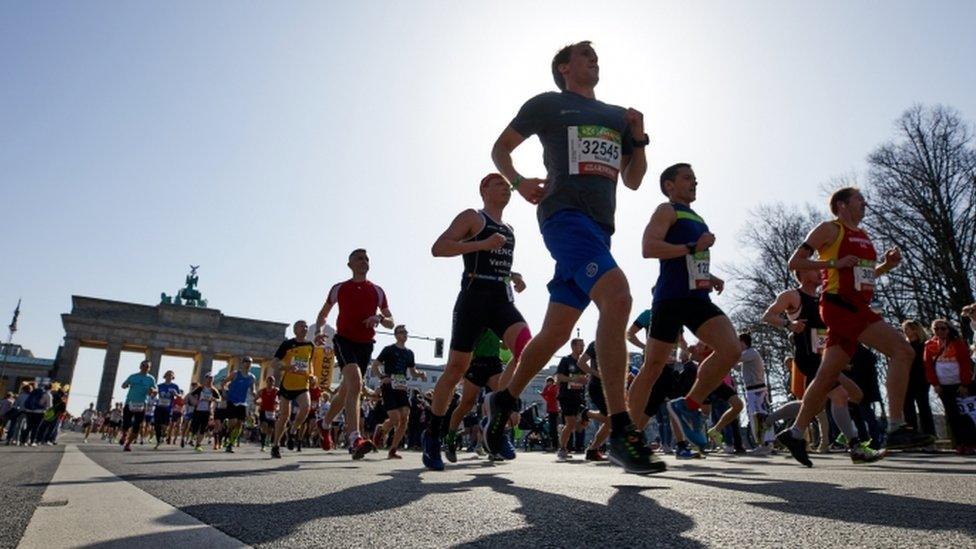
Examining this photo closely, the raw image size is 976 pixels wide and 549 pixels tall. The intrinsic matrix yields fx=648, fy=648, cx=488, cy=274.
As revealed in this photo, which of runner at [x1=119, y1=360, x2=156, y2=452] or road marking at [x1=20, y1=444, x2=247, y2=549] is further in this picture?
runner at [x1=119, y1=360, x2=156, y2=452]

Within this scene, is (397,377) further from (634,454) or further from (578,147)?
(634,454)

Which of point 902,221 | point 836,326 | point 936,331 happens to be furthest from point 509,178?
point 902,221

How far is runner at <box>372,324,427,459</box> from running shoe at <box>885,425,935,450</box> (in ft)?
19.2

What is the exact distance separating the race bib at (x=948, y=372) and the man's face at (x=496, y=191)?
7.72m

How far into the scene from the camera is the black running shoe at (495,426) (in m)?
4.14

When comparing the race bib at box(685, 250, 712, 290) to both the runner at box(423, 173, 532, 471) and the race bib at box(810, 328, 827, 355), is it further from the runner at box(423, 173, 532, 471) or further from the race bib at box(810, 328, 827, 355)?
the race bib at box(810, 328, 827, 355)

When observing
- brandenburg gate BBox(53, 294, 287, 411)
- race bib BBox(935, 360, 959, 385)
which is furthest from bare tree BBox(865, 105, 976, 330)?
brandenburg gate BBox(53, 294, 287, 411)

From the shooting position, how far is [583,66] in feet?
13.0

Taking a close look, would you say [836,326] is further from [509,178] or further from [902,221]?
[902,221]

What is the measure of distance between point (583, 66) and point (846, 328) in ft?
9.52

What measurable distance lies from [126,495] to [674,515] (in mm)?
1896

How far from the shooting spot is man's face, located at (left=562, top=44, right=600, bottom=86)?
397 centimetres

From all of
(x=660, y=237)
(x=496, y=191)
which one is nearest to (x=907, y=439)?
(x=660, y=237)

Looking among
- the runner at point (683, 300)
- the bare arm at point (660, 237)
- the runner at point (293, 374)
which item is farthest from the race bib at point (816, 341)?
the runner at point (293, 374)
